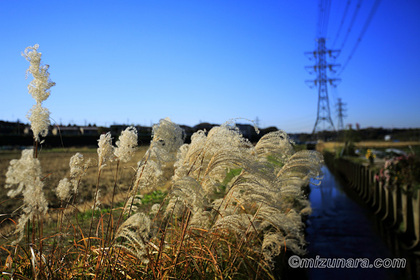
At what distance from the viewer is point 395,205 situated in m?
8.23

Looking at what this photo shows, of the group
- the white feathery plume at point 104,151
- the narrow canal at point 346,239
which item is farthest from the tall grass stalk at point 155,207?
the narrow canal at point 346,239

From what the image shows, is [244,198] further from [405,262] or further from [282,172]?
[405,262]

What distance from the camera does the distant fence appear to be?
688 centimetres

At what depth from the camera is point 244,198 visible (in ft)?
9.68

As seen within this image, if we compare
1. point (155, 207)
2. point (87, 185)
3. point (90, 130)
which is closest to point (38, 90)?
point (155, 207)

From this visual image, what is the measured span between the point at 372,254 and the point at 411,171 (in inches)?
100

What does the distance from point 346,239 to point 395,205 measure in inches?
60.8

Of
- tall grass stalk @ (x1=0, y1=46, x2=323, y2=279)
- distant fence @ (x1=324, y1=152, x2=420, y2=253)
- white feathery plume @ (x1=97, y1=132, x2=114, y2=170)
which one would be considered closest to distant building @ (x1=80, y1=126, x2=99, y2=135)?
distant fence @ (x1=324, y1=152, x2=420, y2=253)

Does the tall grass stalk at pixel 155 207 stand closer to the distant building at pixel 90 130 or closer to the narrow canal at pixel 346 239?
the narrow canal at pixel 346 239

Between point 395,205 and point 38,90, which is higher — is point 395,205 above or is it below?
below

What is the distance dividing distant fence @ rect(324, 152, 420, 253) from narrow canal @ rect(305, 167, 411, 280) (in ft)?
1.19

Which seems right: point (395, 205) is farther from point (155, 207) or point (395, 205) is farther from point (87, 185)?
point (87, 185)

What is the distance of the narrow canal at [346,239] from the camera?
18.8ft

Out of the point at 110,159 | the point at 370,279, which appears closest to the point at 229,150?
the point at 110,159
